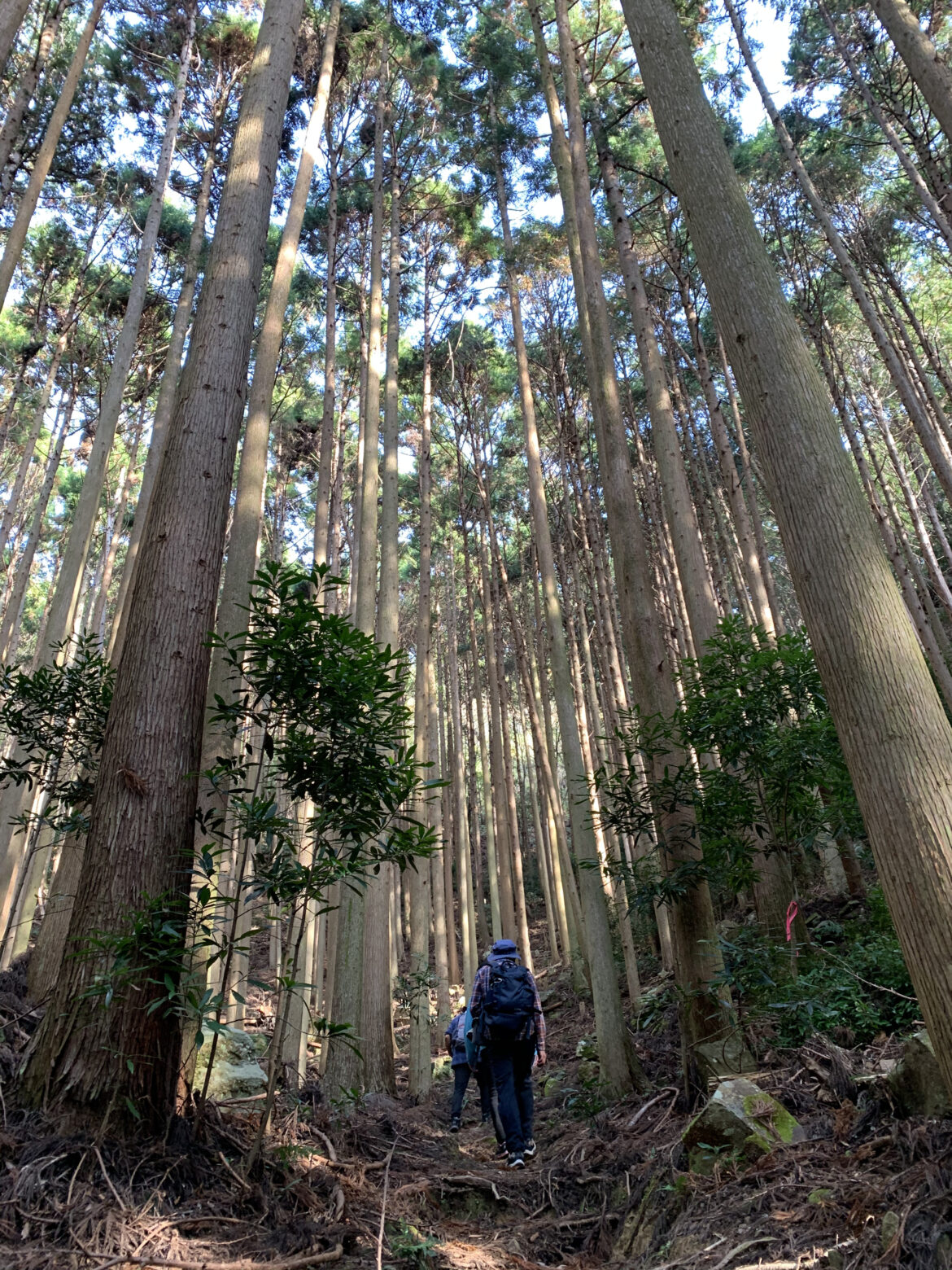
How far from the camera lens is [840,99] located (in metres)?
12.0

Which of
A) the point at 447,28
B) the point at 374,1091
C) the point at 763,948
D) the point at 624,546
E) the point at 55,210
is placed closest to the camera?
the point at 763,948

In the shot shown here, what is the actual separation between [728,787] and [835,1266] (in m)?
3.22

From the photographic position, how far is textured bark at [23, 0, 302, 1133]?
2.72 meters

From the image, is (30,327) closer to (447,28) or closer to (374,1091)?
(447,28)

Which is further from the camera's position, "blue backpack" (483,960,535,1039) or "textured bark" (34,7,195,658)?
"textured bark" (34,7,195,658)

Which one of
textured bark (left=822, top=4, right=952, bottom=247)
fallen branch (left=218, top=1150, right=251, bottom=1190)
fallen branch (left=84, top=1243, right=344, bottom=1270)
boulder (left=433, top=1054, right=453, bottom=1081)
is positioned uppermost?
textured bark (left=822, top=4, right=952, bottom=247)

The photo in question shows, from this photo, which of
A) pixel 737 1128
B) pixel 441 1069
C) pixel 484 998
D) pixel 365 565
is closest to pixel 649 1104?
pixel 484 998

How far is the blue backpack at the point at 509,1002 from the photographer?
491cm

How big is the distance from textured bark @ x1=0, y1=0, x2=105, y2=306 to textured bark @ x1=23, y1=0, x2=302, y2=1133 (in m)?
2.31

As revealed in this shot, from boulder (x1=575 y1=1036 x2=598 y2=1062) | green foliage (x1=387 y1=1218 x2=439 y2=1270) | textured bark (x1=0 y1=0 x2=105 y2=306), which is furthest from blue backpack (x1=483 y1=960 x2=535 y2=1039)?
textured bark (x1=0 y1=0 x2=105 y2=306)

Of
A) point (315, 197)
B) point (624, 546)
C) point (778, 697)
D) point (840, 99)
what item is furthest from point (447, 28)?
point (778, 697)

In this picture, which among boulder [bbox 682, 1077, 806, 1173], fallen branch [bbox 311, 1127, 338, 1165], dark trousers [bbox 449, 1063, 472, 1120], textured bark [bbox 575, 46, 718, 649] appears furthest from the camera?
textured bark [bbox 575, 46, 718, 649]

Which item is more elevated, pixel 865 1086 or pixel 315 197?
pixel 315 197

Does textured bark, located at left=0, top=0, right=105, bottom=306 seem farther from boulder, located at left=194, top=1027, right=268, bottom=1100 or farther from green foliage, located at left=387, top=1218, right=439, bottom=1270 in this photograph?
green foliage, located at left=387, top=1218, right=439, bottom=1270
